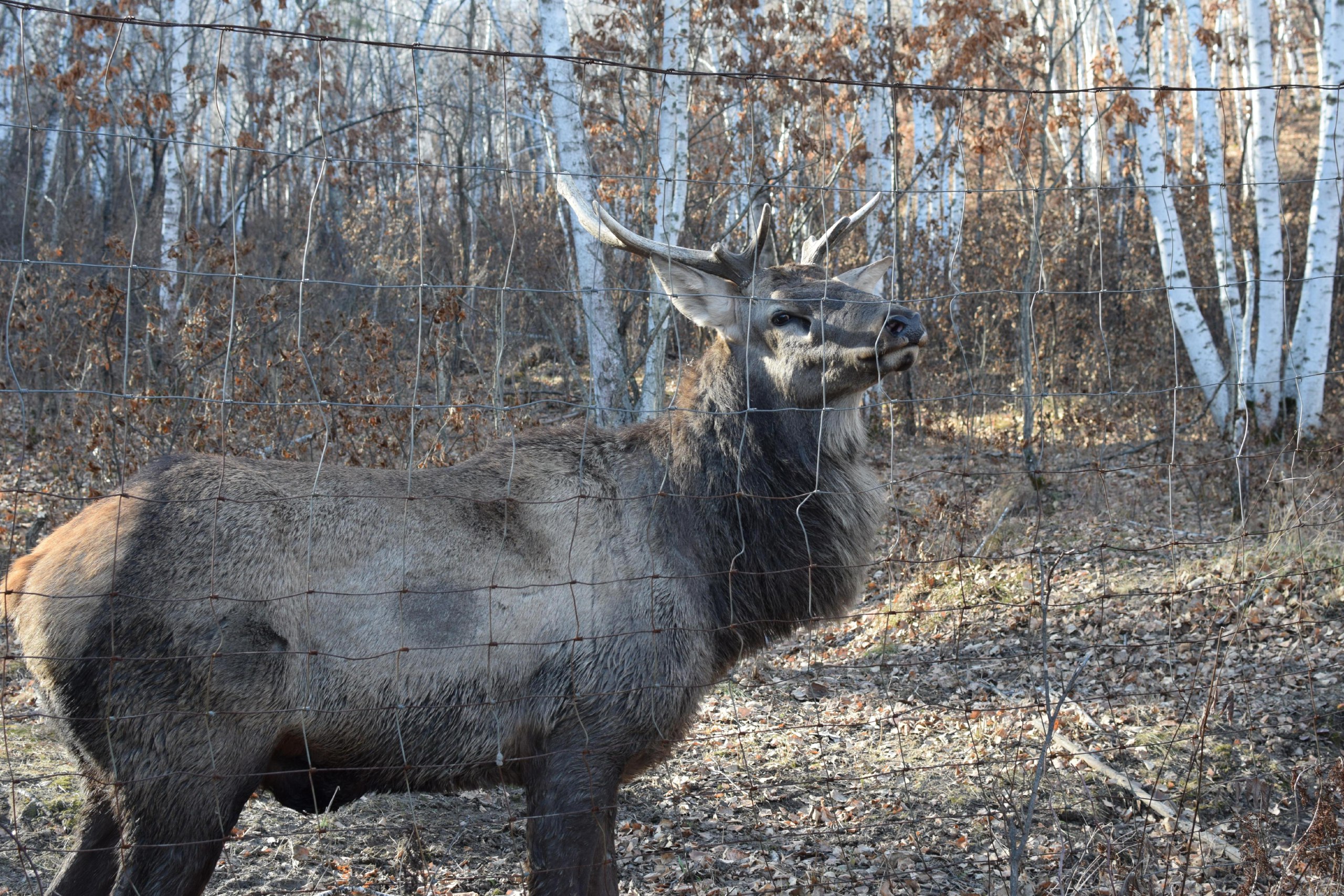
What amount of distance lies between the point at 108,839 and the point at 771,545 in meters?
2.77

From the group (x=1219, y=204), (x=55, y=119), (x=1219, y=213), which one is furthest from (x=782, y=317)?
(x=55, y=119)

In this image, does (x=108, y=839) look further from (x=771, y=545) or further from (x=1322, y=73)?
(x=1322, y=73)

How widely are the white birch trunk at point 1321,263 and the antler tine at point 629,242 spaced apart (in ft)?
22.1

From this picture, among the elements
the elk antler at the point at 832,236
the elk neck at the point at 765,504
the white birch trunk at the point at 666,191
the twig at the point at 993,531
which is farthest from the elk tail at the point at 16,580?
the twig at the point at 993,531

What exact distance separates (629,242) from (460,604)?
1.70 m

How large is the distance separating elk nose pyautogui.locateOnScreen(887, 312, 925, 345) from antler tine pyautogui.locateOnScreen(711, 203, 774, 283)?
0.74 m

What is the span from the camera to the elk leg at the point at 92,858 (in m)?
3.79

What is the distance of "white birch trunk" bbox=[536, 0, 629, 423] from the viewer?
790cm

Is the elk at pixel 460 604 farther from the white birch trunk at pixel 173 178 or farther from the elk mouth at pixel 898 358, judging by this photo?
the white birch trunk at pixel 173 178

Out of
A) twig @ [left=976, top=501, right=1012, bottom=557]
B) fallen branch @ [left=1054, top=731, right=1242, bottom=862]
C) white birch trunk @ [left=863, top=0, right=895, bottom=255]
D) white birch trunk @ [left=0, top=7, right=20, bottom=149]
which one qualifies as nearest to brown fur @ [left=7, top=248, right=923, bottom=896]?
fallen branch @ [left=1054, top=731, right=1242, bottom=862]

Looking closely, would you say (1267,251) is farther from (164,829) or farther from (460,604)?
(164,829)

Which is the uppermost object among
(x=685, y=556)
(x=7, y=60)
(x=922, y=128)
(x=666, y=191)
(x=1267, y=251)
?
(x=7, y=60)

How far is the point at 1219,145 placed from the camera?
34.7 feet

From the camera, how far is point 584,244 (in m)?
8.48
